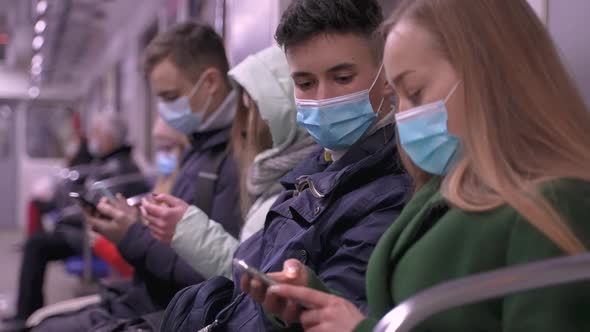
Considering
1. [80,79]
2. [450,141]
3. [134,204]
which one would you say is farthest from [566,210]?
[80,79]

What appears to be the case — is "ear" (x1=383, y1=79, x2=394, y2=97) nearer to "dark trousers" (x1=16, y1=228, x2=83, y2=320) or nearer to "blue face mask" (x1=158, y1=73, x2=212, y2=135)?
"blue face mask" (x1=158, y1=73, x2=212, y2=135)

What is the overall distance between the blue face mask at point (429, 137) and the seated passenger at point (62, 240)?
10.9 feet

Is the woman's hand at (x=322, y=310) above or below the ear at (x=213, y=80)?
above

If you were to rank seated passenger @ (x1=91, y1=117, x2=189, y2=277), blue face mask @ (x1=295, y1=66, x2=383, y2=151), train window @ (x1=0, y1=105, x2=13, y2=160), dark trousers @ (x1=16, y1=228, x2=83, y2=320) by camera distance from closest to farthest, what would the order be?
blue face mask @ (x1=295, y1=66, x2=383, y2=151) < seated passenger @ (x1=91, y1=117, x2=189, y2=277) < dark trousers @ (x1=16, y1=228, x2=83, y2=320) < train window @ (x1=0, y1=105, x2=13, y2=160)

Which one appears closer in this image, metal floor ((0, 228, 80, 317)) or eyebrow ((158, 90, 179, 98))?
eyebrow ((158, 90, 179, 98))

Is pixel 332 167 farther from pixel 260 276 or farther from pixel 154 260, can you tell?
pixel 154 260

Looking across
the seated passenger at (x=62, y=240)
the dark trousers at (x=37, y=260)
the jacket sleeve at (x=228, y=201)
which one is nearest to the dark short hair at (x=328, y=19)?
the jacket sleeve at (x=228, y=201)

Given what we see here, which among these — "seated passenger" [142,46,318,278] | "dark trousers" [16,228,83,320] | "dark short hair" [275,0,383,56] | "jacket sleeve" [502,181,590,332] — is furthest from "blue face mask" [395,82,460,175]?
"dark trousers" [16,228,83,320]

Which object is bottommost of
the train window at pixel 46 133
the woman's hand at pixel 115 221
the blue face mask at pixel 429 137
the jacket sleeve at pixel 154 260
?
the train window at pixel 46 133

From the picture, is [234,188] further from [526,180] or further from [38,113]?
[38,113]

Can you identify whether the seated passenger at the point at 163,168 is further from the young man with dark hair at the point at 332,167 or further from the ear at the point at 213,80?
the young man with dark hair at the point at 332,167

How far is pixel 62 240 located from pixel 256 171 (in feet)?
8.95

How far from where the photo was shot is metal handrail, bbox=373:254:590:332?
0.83 m

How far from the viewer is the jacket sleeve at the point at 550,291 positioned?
3.03 ft
